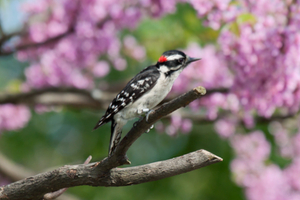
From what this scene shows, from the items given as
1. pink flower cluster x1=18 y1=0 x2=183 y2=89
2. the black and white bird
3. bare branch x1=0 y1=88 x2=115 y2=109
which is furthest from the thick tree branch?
the black and white bird

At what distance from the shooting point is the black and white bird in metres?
2.73

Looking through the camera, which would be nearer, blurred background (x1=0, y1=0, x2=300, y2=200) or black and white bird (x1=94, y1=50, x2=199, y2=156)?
black and white bird (x1=94, y1=50, x2=199, y2=156)

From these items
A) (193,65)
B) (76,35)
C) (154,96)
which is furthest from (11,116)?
(154,96)

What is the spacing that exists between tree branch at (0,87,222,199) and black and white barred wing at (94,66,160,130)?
1.26 feet

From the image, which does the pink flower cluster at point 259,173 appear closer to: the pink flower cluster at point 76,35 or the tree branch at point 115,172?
the pink flower cluster at point 76,35

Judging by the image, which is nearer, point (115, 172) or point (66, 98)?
point (115, 172)

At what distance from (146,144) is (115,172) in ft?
31.8

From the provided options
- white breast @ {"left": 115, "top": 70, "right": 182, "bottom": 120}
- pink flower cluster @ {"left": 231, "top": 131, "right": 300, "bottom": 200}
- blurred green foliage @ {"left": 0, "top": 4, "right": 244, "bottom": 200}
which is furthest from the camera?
pink flower cluster @ {"left": 231, "top": 131, "right": 300, "bottom": 200}

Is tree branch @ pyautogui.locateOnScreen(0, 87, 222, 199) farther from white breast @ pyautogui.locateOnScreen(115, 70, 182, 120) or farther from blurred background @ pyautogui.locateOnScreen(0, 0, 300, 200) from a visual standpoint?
blurred background @ pyautogui.locateOnScreen(0, 0, 300, 200)

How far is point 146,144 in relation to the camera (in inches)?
478

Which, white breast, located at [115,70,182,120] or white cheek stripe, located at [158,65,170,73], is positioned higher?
white cheek stripe, located at [158,65,170,73]

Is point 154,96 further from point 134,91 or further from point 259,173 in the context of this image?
point 259,173

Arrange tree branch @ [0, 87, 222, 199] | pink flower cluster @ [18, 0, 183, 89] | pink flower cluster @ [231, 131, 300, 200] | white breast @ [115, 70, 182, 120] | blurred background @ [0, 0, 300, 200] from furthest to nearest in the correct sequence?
pink flower cluster @ [231, 131, 300, 200] < pink flower cluster @ [18, 0, 183, 89] < blurred background @ [0, 0, 300, 200] < white breast @ [115, 70, 182, 120] < tree branch @ [0, 87, 222, 199]

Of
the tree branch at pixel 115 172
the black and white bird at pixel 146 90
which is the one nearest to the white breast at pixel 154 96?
the black and white bird at pixel 146 90
